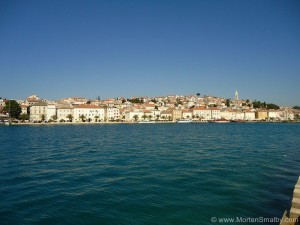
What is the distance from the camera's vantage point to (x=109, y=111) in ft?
374

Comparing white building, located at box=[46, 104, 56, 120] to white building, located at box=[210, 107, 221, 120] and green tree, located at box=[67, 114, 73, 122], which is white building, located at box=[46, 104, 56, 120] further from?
white building, located at box=[210, 107, 221, 120]

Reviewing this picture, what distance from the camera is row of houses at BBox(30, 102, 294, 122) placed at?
103875 millimetres

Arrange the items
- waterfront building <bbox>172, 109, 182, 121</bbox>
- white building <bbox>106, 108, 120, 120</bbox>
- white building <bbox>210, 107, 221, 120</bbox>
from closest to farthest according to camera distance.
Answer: white building <bbox>106, 108, 120, 120</bbox> → waterfront building <bbox>172, 109, 182, 121</bbox> → white building <bbox>210, 107, 221, 120</bbox>

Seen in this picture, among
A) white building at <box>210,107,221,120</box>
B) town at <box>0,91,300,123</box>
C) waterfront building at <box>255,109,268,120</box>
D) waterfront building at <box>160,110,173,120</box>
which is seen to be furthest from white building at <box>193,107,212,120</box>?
waterfront building at <box>255,109,268,120</box>

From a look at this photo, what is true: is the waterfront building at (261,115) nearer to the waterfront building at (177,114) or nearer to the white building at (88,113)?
the waterfront building at (177,114)

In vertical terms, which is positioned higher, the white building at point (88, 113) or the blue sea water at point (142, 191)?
the white building at point (88, 113)

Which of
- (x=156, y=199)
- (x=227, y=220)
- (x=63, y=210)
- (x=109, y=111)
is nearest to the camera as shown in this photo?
(x=227, y=220)

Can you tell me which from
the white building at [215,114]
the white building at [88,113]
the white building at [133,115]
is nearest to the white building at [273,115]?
the white building at [215,114]

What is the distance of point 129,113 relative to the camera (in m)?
116

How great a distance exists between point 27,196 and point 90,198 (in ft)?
8.06

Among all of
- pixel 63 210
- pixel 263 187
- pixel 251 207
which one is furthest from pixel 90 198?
pixel 263 187

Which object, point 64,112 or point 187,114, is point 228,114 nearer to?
point 187,114

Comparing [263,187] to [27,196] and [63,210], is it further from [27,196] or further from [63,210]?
[27,196]

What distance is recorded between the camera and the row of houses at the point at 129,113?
104m
